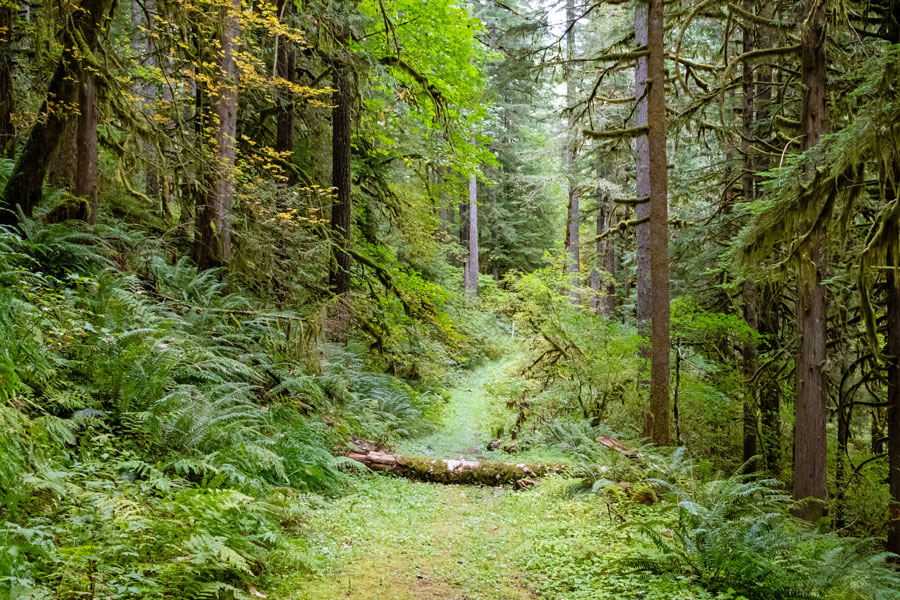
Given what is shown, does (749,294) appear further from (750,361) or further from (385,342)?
(385,342)

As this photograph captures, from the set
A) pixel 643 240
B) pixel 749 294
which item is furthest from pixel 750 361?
pixel 643 240

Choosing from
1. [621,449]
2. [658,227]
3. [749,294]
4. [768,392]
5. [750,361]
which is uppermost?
[658,227]

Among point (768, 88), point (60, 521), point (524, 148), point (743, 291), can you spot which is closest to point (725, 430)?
point (743, 291)

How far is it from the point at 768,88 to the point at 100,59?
12509 millimetres

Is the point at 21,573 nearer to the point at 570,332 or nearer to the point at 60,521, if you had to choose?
the point at 60,521

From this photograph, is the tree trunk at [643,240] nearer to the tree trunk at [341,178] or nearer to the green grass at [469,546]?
the green grass at [469,546]

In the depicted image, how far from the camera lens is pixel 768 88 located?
11.5m

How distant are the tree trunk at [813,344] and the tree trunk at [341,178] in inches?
312

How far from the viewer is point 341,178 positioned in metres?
11.0

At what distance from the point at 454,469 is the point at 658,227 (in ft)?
16.2

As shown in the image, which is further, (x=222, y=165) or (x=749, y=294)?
(x=749, y=294)

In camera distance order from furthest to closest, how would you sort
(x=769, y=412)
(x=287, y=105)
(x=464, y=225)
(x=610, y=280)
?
1. (x=464, y=225)
2. (x=610, y=280)
3. (x=769, y=412)
4. (x=287, y=105)

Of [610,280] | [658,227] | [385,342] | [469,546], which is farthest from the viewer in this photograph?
[610,280]

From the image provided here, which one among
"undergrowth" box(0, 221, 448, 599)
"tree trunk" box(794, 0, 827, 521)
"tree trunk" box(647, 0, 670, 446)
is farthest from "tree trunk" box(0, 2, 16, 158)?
"tree trunk" box(794, 0, 827, 521)
